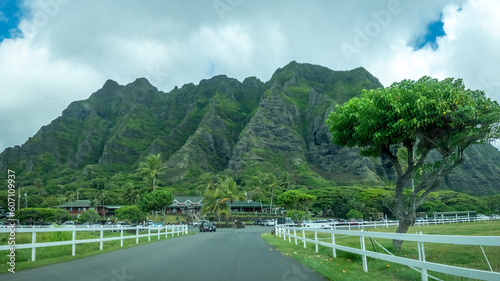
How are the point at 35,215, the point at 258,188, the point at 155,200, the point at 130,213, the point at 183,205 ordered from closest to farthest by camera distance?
the point at 155,200, the point at 130,213, the point at 35,215, the point at 258,188, the point at 183,205

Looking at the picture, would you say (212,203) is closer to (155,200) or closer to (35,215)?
(155,200)

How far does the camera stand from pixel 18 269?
29.1 ft

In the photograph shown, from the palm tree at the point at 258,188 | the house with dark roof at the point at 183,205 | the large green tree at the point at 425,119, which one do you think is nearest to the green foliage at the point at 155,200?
the large green tree at the point at 425,119

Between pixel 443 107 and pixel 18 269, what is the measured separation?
45.3ft

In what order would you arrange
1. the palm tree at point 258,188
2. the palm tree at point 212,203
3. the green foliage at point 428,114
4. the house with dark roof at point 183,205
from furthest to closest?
the house with dark roof at point 183,205 < the palm tree at point 258,188 < the palm tree at point 212,203 < the green foliage at point 428,114

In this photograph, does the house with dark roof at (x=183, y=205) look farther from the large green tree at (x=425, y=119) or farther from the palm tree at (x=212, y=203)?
the large green tree at (x=425, y=119)

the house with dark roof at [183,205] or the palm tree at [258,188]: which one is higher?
the palm tree at [258,188]

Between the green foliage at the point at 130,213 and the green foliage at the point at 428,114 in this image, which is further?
the green foliage at the point at 130,213

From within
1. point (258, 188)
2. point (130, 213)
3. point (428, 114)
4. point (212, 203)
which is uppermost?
point (428, 114)

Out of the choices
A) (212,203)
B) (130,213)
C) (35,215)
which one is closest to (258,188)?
(212,203)

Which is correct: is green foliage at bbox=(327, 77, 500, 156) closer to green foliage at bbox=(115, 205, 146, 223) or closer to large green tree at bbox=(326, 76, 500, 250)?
large green tree at bbox=(326, 76, 500, 250)

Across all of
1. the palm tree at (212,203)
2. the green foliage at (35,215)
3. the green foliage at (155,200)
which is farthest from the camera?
the palm tree at (212,203)

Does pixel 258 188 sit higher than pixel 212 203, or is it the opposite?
pixel 258 188

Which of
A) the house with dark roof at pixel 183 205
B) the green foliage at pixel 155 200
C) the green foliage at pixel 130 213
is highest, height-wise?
the green foliage at pixel 155 200
